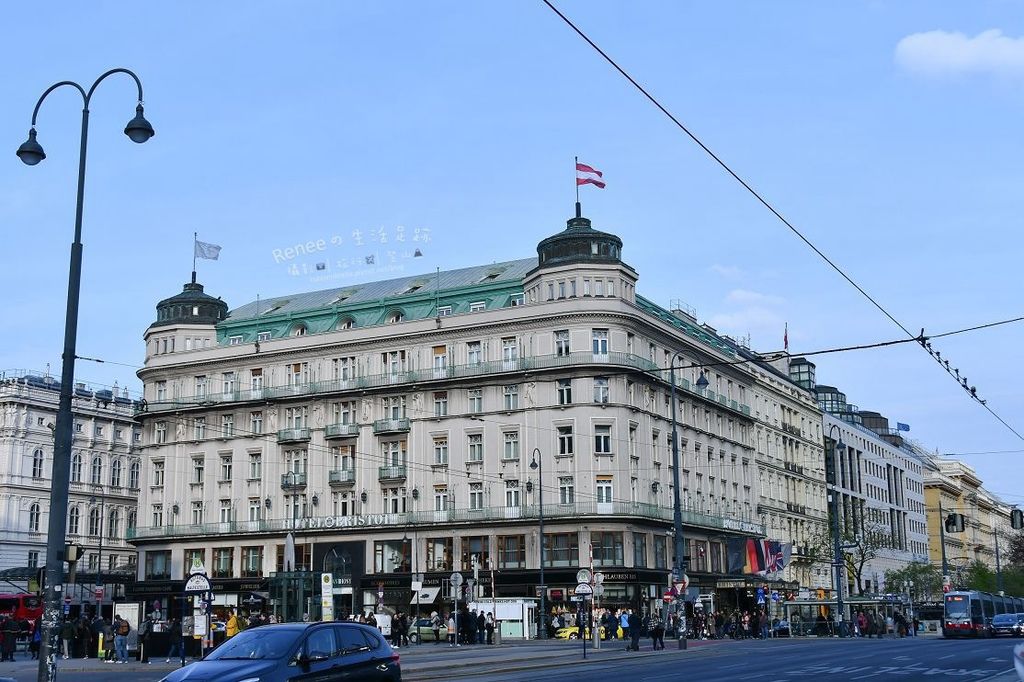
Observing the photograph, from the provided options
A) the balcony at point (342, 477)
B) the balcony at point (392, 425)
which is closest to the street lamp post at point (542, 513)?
the balcony at point (392, 425)

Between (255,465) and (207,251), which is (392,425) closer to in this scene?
(255,465)

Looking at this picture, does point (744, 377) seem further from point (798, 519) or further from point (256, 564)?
point (256, 564)

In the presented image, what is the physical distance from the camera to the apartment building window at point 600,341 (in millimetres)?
73250

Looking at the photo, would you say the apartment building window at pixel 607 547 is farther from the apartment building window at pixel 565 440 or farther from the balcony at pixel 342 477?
the balcony at pixel 342 477

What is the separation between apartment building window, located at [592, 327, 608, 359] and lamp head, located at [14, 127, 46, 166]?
174 feet

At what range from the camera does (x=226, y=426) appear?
280ft

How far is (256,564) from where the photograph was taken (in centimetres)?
8162

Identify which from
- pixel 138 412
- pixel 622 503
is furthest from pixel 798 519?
pixel 138 412

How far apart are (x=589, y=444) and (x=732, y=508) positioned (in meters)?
19.9

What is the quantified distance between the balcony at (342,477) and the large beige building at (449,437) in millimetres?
151

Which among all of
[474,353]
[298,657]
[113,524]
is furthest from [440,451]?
[298,657]

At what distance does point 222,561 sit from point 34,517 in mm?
23997

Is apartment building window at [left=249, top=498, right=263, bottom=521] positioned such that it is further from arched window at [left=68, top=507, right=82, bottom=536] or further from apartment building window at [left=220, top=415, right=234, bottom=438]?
arched window at [left=68, top=507, right=82, bottom=536]

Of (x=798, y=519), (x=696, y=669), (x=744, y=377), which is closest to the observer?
(x=696, y=669)
